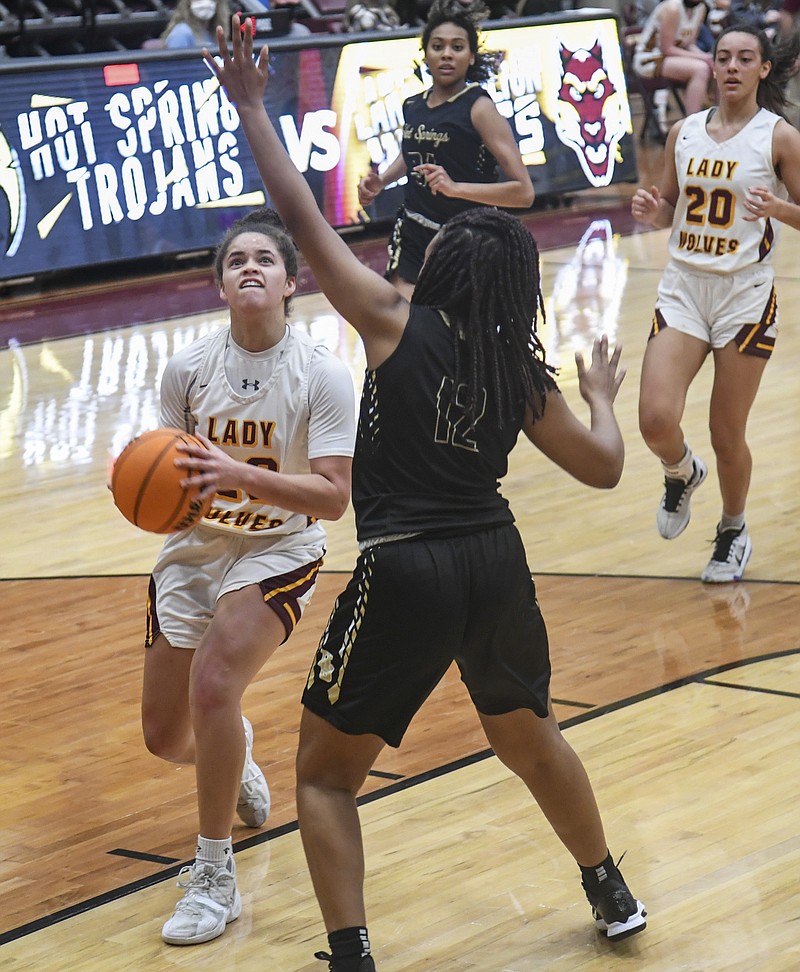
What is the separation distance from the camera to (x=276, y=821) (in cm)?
411

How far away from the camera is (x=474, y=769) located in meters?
4.38

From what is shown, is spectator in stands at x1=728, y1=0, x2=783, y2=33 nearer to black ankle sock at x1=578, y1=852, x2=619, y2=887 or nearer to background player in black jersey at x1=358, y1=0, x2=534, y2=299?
background player in black jersey at x1=358, y1=0, x2=534, y2=299

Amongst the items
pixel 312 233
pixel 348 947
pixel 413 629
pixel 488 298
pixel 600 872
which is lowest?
pixel 600 872

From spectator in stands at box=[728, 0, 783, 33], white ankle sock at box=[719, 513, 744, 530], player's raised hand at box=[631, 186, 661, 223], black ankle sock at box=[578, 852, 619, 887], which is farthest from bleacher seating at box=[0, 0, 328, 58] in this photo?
black ankle sock at box=[578, 852, 619, 887]

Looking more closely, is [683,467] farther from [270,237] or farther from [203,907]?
[203,907]

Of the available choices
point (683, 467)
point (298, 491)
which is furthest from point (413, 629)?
point (683, 467)

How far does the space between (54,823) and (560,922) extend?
4.71 ft

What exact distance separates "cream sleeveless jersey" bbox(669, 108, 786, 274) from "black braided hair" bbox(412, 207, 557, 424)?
287 centimetres

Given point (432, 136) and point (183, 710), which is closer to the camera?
point (183, 710)

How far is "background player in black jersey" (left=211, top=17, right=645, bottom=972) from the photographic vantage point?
3.05 metres

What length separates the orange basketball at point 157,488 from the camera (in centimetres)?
311

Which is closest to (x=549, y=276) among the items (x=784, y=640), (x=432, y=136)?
(x=432, y=136)

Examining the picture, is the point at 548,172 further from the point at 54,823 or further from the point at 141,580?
the point at 54,823

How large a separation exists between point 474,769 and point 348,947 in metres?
1.41
